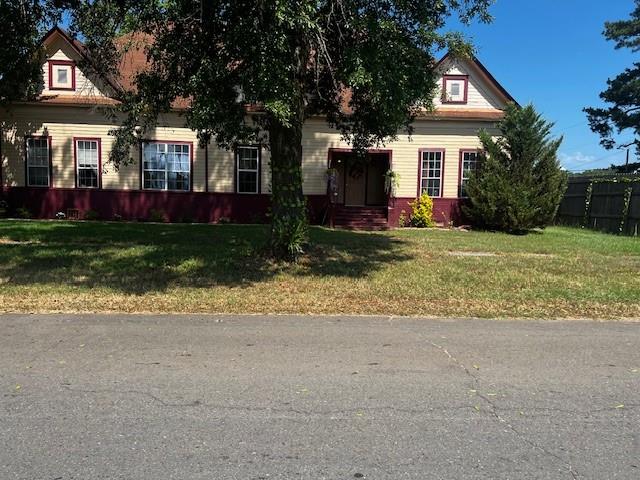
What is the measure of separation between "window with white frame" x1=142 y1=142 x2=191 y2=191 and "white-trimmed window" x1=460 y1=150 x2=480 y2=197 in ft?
33.4

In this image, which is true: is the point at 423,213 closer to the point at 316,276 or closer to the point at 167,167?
the point at 167,167

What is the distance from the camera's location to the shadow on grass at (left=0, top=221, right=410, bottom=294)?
978cm

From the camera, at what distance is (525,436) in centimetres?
399

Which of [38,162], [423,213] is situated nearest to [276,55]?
[423,213]

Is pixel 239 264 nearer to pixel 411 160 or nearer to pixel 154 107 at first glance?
pixel 154 107

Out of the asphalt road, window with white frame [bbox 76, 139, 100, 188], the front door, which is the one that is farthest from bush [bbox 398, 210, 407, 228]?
the asphalt road

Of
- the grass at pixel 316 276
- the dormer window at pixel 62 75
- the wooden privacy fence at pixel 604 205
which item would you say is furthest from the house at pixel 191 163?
the grass at pixel 316 276

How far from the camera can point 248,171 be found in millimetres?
21703

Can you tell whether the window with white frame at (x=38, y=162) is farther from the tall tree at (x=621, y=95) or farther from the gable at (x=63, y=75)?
the tall tree at (x=621, y=95)

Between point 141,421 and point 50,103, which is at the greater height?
point 50,103

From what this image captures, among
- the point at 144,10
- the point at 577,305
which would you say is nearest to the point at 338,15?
the point at 144,10

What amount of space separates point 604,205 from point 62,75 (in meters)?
20.7

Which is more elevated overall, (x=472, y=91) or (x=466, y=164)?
(x=472, y=91)

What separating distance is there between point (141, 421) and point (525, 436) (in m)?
2.70
